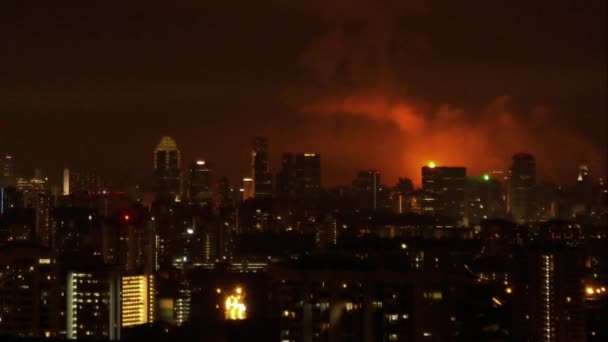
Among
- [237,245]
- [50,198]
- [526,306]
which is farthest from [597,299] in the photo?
[50,198]

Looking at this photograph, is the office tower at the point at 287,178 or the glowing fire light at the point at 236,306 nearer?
the glowing fire light at the point at 236,306

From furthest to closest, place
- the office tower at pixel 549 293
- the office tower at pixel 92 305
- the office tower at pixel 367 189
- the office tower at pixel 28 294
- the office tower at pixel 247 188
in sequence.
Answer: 1. the office tower at pixel 247 188
2. the office tower at pixel 367 189
3. the office tower at pixel 92 305
4. the office tower at pixel 28 294
5. the office tower at pixel 549 293

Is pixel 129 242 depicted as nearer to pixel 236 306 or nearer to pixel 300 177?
pixel 300 177

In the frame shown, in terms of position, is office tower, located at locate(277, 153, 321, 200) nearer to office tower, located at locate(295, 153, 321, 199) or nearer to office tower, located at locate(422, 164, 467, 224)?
office tower, located at locate(295, 153, 321, 199)

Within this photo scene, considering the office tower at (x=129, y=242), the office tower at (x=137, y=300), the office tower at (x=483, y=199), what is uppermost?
the office tower at (x=483, y=199)

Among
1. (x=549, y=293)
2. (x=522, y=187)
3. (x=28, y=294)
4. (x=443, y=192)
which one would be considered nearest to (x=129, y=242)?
(x=28, y=294)

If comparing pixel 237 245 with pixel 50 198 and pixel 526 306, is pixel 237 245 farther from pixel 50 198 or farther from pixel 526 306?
pixel 526 306

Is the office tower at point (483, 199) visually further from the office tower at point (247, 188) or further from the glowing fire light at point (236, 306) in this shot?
the office tower at point (247, 188)

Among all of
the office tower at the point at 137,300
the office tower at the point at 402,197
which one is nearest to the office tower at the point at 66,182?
the office tower at the point at 137,300
